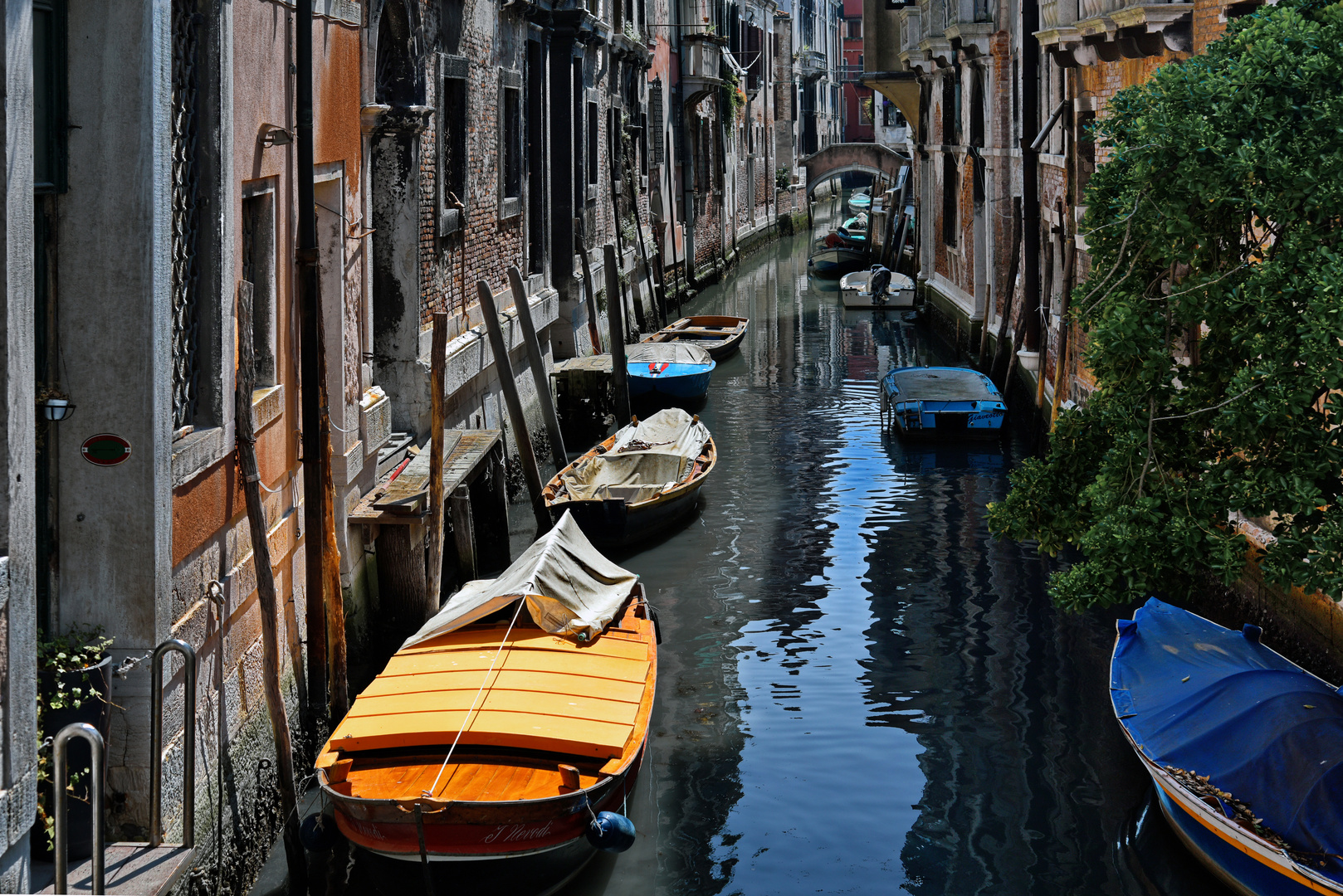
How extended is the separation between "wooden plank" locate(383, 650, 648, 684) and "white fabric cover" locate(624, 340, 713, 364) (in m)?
11.3

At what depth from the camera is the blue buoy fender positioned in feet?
20.4

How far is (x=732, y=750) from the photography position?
27.2 ft

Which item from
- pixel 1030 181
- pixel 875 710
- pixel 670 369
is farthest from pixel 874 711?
pixel 1030 181

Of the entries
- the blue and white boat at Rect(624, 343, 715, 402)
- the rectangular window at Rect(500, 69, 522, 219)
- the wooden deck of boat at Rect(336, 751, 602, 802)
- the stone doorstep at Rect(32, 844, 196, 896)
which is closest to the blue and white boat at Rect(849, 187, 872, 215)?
the blue and white boat at Rect(624, 343, 715, 402)

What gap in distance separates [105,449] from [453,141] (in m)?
8.08

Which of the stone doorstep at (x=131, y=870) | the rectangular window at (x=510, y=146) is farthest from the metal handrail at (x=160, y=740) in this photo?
the rectangular window at (x=510, y=146)

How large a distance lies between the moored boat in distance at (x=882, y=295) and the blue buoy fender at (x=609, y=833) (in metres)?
23.8

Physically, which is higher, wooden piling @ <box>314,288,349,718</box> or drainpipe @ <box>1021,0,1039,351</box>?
drainpipe @ <box>1021,0,1039,351</box>

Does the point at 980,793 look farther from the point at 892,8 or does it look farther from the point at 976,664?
the point at 892,8

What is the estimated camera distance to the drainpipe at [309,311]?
269 inches

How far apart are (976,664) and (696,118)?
24.0m

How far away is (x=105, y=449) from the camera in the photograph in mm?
5078

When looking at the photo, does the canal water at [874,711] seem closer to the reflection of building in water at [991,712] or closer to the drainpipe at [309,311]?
the reflection of building in water at [991,712]

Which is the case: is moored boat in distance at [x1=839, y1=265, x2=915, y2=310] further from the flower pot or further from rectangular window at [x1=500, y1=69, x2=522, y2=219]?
the flower pot
